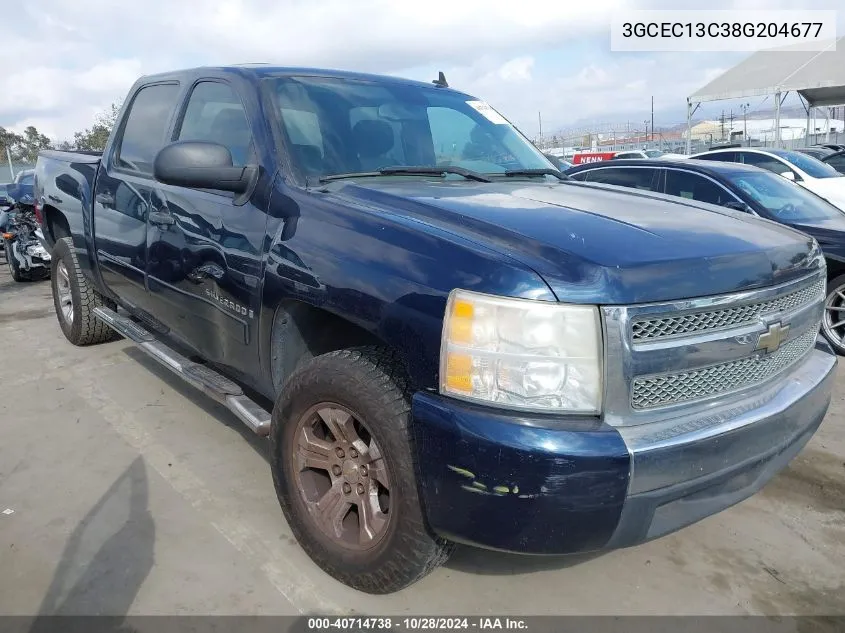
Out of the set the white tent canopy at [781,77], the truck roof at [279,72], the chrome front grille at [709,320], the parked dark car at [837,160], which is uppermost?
the white tent canopy at [781,77]

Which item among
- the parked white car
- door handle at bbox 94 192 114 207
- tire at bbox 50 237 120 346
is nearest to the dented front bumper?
door handle at bbox 94 192 114 207

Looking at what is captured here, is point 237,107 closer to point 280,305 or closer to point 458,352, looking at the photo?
point 280,305

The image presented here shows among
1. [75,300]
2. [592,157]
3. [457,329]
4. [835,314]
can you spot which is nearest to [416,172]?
[457,329]

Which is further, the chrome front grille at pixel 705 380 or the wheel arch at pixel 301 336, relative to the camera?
the wheel arch at pixel 301 336

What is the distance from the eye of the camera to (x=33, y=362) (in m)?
5.29

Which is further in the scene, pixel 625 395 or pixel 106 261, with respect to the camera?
pixel 106 261

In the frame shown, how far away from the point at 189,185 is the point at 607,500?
2053 millimetres

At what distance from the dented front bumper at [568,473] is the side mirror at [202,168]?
4.37 feet

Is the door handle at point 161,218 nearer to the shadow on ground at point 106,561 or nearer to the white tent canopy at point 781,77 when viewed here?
the shadow on ground at point 106,561

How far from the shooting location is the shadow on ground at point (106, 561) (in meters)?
2.43

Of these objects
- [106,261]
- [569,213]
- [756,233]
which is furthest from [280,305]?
[106,261]

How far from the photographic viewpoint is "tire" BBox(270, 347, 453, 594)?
2.13 meters

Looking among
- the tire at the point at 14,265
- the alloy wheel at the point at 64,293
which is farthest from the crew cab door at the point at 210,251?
the tire at the point at 14,265

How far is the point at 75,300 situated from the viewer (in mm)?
5242
